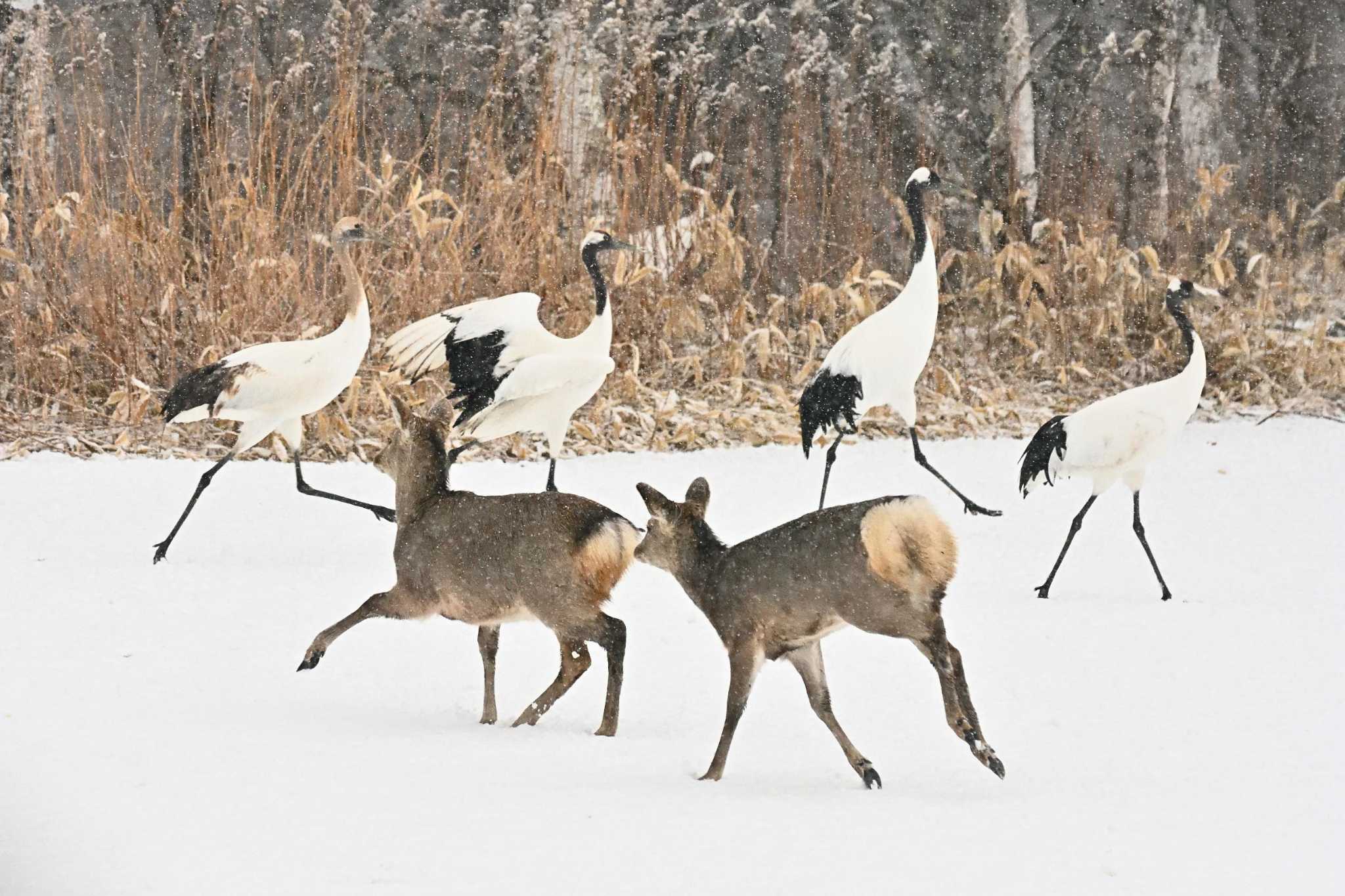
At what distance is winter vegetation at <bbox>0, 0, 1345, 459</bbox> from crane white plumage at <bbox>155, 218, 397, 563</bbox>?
204 cm

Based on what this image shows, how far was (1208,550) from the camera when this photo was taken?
717 cm

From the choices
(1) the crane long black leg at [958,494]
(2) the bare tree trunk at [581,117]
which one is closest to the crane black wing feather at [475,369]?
(1) the crane long black leg at [958,494]

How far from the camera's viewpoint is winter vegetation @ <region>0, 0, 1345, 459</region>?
9.17m

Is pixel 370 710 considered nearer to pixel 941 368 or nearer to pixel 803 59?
pixel 941 368

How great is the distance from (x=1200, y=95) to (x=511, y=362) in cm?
720

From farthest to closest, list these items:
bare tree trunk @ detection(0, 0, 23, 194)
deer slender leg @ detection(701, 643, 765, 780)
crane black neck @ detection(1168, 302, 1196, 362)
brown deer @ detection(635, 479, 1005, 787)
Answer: bare tree trunk @ detection(0, 0, 23, 194) → crane black neck @ detection(1168, 302, 1196, 362) → deer slender leg @ detection(701, 643, 765, 780) → brown deer @ detection(635, 479, 1005, 787)

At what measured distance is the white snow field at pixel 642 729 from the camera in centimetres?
327

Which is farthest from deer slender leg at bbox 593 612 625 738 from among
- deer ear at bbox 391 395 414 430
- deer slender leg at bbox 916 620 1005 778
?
deer ear at bbox 391 395 414 430

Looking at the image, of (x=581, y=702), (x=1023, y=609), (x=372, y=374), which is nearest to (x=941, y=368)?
(x=372, y=374)

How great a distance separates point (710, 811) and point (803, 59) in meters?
8.85

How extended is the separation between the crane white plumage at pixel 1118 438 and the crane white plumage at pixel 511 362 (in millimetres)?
1847

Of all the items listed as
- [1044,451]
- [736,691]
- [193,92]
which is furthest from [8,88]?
[736,691]

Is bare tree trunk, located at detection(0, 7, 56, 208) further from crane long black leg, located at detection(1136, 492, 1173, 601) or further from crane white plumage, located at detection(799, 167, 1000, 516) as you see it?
crane long black leg, located at detection(1136, 492, 1173, 601)

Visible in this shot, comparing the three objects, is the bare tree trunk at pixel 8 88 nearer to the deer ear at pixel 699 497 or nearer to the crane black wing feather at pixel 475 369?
the crane black wing feather at pixel 475 369
